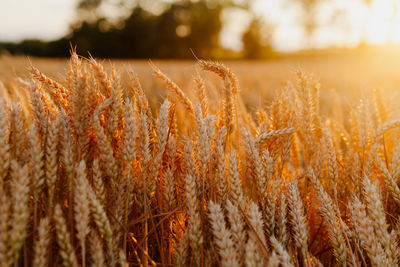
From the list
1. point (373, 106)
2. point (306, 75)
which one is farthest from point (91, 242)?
point (373, 106)

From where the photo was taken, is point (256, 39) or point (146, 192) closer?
point (146, 192)

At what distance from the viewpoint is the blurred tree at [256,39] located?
38.5 m

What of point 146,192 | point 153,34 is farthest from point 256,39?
point 146,192

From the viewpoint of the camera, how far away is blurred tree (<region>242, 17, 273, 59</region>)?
38500mm

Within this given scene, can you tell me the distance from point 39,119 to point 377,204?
122 centimetres

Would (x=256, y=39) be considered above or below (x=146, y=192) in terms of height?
above

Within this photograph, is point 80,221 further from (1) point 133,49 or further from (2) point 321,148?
(1) point 133,49

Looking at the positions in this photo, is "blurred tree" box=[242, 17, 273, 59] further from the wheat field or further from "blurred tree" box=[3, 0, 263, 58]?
the wheat field

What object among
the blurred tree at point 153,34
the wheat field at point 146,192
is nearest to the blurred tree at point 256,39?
the blurred tree at point 153,34

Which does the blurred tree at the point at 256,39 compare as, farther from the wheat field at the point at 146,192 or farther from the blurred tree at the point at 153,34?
the wheat field at the point at 146,192

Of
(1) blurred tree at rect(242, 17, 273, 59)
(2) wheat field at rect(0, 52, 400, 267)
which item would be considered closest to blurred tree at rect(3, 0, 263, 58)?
(1) blurred tree at rect(242, 17, 273, 59)

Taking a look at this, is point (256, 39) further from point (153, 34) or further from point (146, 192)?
point (146, 192)

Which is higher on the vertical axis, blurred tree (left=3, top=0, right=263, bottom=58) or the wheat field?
blurred tree (left=3, top=0, right=263, bottom=58)

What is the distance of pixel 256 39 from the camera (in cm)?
Answer: 3850
